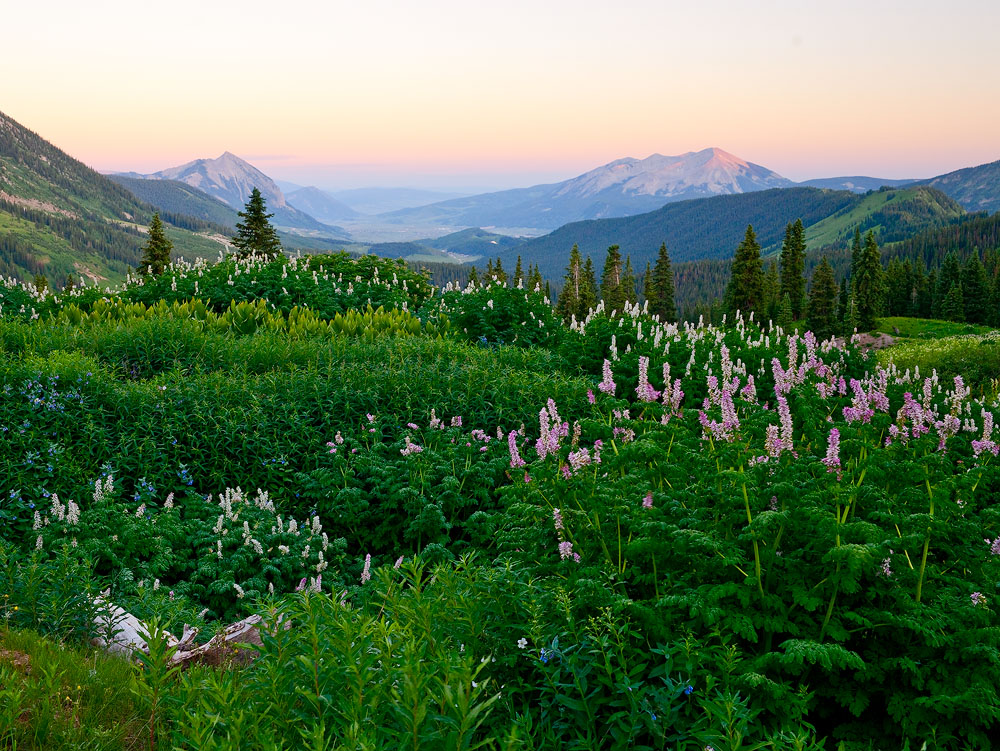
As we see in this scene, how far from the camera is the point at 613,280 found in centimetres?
8869

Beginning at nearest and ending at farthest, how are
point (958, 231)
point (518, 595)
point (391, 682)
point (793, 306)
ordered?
point (391, 682)
point (518, 595)
point (793, 306)
point (958, 231)

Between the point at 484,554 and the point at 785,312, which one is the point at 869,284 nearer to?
the point at 785,312

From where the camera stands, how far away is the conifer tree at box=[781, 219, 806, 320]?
76.2m

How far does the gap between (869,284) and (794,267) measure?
8137 millimetres

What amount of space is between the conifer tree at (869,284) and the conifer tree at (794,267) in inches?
241

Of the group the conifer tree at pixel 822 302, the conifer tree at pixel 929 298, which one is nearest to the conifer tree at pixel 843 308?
the conifer tree at pixel 822 302

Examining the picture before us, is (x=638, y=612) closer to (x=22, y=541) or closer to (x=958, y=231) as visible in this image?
(x=22, y=541)

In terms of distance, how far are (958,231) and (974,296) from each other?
143905 mm

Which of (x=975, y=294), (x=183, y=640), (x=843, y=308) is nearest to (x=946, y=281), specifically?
(x=975, y=294)

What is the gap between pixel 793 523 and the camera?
3.97 metres

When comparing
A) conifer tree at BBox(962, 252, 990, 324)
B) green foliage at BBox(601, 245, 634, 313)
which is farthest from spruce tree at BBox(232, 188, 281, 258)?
A: conifer tree at BBox(962, 252, 990, 324)

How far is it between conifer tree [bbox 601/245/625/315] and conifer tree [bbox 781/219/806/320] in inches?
757

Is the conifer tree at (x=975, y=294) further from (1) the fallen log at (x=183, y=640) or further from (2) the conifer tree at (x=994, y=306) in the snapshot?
(1) the fallen log at (x=183, y=640)

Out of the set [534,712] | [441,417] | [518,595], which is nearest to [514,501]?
[518,595]
